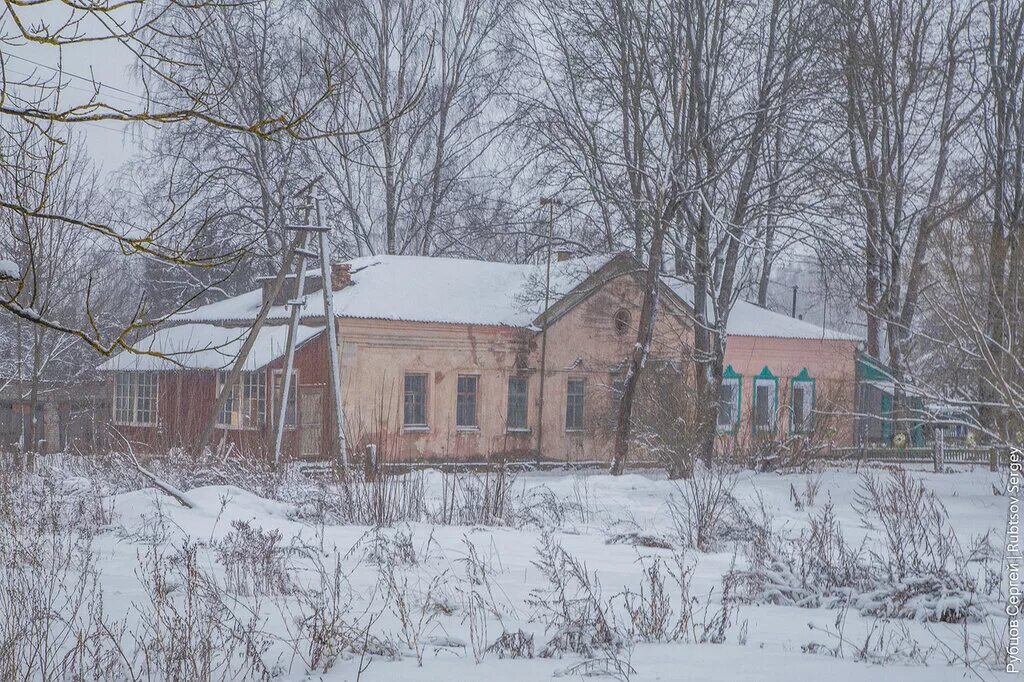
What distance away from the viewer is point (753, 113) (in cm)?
2056

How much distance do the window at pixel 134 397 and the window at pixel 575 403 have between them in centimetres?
1047

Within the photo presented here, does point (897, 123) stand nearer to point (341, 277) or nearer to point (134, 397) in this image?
point (341, 277)

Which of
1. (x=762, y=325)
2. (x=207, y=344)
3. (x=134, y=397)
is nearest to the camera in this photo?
(x=207, y=344)

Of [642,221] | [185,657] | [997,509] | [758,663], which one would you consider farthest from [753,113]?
[185,657]

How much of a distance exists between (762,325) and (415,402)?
1151cm

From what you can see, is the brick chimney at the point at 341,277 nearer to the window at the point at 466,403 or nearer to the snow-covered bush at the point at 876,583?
the window at the point at 466,403

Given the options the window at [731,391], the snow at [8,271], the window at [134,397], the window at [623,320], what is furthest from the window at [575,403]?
the snow at [8,271]

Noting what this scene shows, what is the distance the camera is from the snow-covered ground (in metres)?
6.07

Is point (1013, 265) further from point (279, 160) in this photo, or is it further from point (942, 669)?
point (279, 160)


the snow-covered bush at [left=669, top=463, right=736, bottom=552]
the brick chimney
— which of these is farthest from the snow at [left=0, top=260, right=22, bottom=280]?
the brick chimney

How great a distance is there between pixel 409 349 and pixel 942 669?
20347mm

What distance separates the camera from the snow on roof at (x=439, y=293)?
25.5m

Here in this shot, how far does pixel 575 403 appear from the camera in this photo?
28516 mm

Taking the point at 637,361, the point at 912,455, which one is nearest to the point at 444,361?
the point at 637,361
